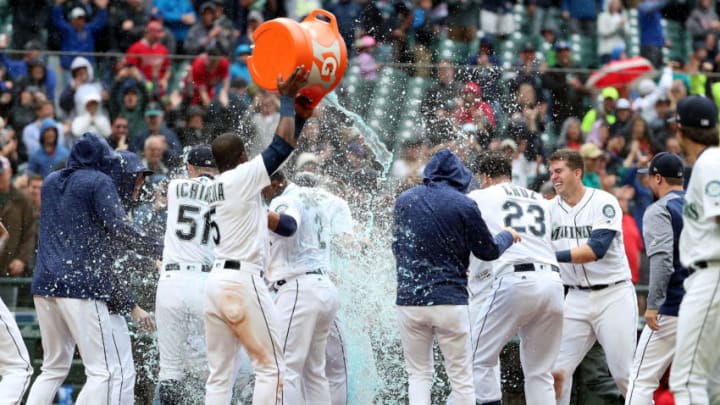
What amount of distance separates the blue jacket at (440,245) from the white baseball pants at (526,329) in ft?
1.68

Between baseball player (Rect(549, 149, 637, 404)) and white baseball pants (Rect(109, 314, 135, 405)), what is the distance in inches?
133

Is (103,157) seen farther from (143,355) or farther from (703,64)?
(703,64)

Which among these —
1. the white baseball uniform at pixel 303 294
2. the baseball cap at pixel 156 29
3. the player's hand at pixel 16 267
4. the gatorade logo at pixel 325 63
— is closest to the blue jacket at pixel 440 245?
the white baseball uniform at pixel 303 294

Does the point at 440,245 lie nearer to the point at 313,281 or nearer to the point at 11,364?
the point at 313,281

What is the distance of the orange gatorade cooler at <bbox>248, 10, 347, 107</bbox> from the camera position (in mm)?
7703

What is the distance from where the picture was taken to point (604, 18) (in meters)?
18.1

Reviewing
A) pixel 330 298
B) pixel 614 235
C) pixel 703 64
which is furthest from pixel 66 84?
pixel 703 64

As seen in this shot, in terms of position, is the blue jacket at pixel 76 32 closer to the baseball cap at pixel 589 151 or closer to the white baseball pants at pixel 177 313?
the baseball cap at pixel 589 151

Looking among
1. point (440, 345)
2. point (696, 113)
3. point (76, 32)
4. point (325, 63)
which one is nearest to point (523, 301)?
point (440, 345)

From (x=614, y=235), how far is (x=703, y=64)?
933cm

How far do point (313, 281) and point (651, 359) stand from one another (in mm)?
2546

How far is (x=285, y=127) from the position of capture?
24.7 feet

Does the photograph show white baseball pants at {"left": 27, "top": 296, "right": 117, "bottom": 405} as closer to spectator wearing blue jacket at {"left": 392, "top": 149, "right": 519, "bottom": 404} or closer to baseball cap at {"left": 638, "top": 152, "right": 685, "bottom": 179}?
spectator wearing blue jacket at {"left": 392, "top": 149, "right": 519, "bottom": 404}

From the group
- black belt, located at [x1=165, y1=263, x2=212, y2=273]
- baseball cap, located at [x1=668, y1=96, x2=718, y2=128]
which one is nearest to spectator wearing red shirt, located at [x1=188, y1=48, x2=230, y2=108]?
black belt, located at [x1=165, y1=263, x2=212, y2=273]
